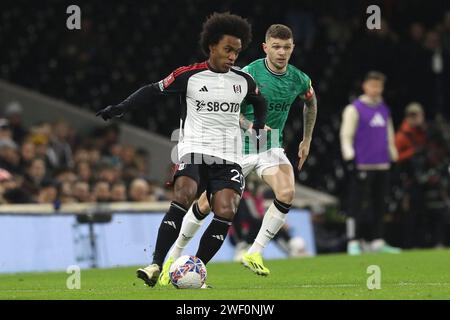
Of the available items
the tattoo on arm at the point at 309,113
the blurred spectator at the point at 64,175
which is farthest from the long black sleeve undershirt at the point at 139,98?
the blurred spectator at the point at 64,175

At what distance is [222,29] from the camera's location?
1023 cm

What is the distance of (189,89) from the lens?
33.4 feet

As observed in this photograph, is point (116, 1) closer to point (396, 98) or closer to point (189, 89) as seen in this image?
point (396, 98)

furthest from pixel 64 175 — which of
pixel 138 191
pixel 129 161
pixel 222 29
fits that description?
pixel 222 29

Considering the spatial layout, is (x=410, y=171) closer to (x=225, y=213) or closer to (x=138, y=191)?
(x=138, y=191)

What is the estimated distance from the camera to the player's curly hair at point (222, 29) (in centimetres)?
1021

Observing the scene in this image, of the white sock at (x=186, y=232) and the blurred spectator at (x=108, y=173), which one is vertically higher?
the blurred spectator at (x=108, y=173)

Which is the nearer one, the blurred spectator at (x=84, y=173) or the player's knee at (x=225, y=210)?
the player's knee at (x=225, y=210)

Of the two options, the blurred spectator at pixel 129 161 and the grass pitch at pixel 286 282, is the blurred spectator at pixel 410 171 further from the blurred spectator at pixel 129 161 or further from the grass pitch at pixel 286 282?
the grass pitch at pixel 286 282

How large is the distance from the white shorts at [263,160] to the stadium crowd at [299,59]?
26.7 ft

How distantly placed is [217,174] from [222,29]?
1154mm
